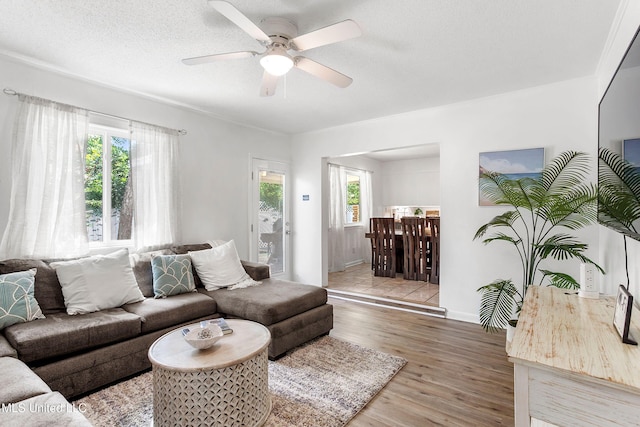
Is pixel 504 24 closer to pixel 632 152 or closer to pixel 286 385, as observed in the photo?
pixel 632 152

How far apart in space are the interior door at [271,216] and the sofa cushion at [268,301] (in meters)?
1.54

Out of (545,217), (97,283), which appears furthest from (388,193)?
(97,283)

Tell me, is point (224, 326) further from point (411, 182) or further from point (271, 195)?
point (411, 182)

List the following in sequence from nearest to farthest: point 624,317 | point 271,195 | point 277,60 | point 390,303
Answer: point 624,317 < point 277,60 < point 390,303 < point 271,195

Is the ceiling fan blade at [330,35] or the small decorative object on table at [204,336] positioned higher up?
the ceiling fan blade at [330,35]

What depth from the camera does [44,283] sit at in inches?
100

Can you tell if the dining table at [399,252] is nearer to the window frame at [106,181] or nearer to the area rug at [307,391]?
the area rug at [307,391]

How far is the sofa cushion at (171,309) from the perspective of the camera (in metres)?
2.64

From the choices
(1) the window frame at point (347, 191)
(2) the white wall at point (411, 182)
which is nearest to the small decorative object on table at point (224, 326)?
(1) the window frame at point (347, 191)

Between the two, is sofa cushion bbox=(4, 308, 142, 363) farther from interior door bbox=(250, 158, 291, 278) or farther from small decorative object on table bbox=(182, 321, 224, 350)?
interior door bbox=(250, 158, 291, 278)

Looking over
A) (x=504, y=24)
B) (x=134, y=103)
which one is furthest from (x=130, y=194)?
(x=504, y=24)

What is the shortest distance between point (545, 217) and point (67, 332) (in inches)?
152

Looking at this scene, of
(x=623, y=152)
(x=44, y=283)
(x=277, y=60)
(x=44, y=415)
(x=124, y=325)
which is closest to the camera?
(x=44, y=415)

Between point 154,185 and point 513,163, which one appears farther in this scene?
point 154,185
